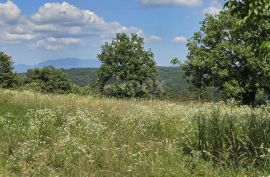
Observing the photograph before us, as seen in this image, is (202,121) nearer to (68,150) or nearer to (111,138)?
(111,138)

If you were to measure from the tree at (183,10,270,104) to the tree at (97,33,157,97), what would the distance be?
1881cm

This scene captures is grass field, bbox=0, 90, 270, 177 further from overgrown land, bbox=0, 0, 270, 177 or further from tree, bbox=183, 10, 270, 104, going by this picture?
tree, bbox=183, 10, 270, 104

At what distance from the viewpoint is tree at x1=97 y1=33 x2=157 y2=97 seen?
2768 inches

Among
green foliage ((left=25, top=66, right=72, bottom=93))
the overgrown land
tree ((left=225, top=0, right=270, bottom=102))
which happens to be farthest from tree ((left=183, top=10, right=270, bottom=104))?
green foliage ((left=25, top=66, right=72, bottom=93))

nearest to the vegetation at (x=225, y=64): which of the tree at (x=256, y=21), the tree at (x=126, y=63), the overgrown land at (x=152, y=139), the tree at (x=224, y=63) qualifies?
the tree at (x=224, y=63)

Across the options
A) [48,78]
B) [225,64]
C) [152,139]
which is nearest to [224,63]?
[225,64]

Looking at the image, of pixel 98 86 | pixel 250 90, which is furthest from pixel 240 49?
pixel 98 86

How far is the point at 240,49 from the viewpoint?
45656 millimetres

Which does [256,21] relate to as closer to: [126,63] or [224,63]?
[224,63]

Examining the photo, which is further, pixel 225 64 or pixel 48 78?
pixel 48 78

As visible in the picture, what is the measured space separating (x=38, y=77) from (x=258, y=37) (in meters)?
114

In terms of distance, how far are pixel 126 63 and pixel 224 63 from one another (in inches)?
1057

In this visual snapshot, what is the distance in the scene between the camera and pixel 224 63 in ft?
154

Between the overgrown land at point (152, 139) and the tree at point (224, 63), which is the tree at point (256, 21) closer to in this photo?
the overgrown land at point (152, 139)
